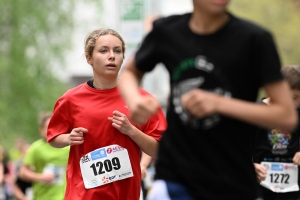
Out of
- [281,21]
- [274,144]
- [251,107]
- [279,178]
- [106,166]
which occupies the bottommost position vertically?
[281,21]

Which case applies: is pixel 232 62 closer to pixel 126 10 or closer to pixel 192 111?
pixel 192 111

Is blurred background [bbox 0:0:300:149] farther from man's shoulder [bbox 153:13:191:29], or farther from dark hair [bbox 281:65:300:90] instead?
man's shoulder [bbox 153:13:191:29]

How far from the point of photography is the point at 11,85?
98.6ft

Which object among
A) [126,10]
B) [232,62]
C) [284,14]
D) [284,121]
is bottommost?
[284,14]

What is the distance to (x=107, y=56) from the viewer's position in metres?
6.93

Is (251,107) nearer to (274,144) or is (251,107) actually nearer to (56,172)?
(274,144)

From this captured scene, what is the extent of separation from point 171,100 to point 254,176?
0.58m

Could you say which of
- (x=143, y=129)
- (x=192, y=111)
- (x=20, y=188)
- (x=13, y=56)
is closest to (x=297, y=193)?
(x=143, y=129)

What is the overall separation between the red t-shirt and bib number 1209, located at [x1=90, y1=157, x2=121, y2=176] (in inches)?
4.4

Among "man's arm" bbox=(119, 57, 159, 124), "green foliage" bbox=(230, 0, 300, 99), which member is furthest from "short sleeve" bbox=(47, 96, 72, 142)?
"green foliage" bbox=(230, 0, 300, 99)

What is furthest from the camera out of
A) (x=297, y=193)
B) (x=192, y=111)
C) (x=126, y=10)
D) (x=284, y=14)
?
(x=284, y=14)

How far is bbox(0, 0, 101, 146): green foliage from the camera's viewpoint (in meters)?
29.7

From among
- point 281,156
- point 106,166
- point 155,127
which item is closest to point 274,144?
point 281,156

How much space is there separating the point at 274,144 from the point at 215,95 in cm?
348
